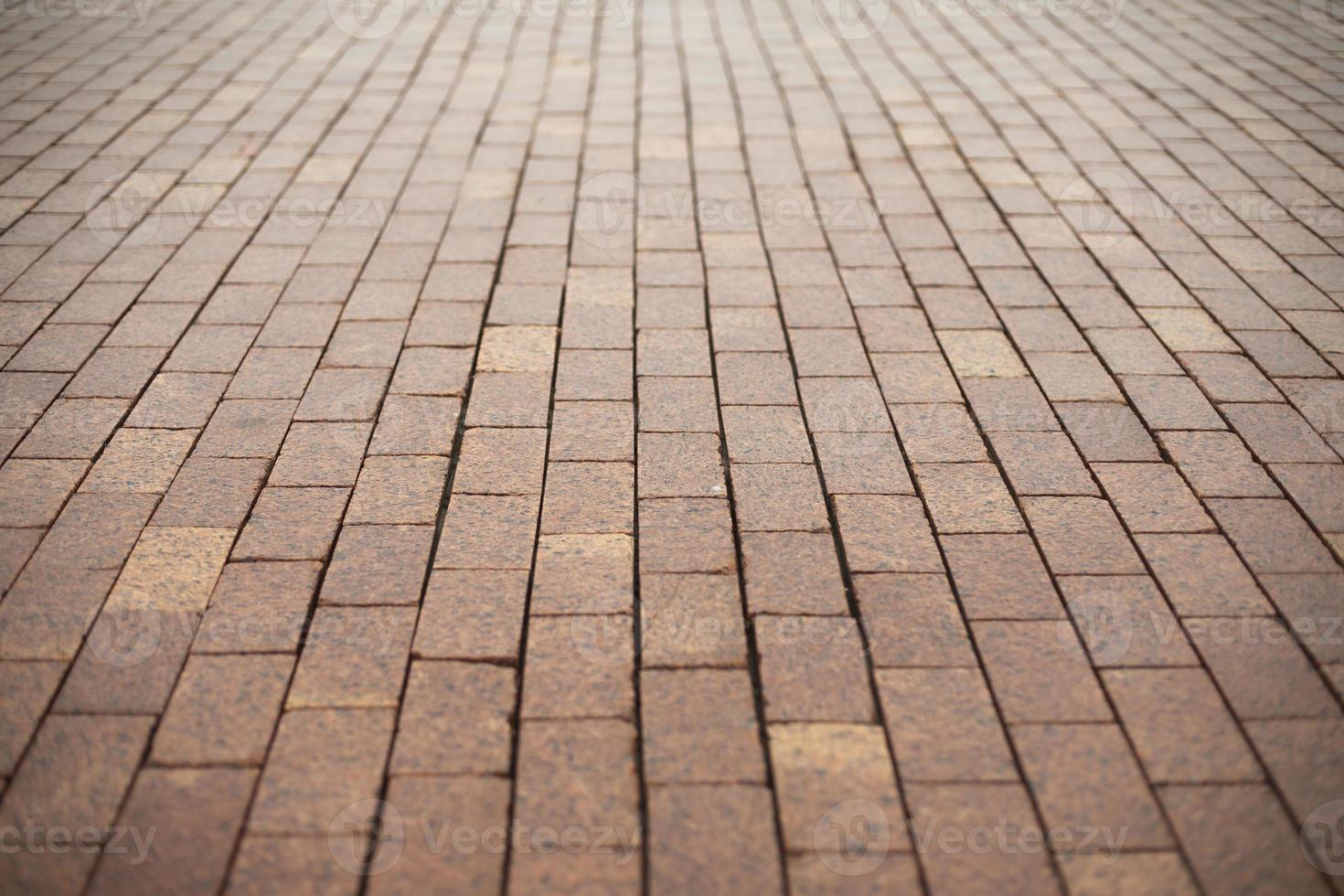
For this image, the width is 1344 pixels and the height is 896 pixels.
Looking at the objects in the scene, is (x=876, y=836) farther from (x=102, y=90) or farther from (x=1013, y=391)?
(x=102, y=90)

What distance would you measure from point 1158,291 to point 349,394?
358cm

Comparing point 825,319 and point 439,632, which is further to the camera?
point 825,319

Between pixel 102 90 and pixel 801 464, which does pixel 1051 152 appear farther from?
pixel 102 90

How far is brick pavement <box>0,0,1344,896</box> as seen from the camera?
209 centimetres

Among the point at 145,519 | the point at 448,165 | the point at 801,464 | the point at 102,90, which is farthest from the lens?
the point at 102,90

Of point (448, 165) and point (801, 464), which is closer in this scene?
point (801, 464)

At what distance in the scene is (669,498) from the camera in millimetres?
2996

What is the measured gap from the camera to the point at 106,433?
127 inches

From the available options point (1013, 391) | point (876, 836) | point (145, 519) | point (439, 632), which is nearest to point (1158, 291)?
point (1013, 391)

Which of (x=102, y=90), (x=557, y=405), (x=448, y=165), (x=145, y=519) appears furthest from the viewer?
(x=102, y=90)

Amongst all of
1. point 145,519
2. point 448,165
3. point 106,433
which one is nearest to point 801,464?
point 145,519

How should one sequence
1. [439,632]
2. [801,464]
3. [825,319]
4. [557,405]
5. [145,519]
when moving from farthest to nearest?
1. [825,319]
2. [557,405]
3. [801,464]
4. [145,519]
5. [439,632]

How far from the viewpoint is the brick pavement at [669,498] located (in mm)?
2086

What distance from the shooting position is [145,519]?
9.41 feet
